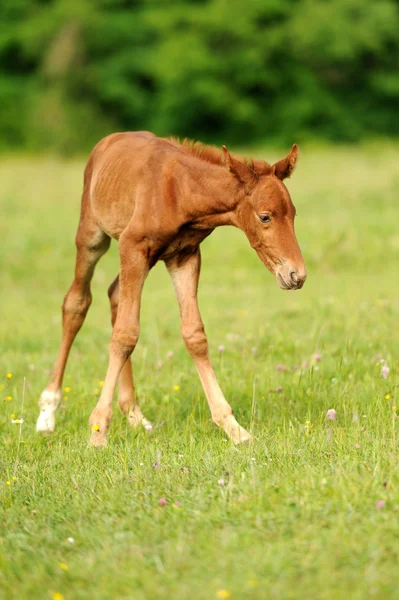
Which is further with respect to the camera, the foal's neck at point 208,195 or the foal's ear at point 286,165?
the foal's neck at point 208,195

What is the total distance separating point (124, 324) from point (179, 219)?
718mm

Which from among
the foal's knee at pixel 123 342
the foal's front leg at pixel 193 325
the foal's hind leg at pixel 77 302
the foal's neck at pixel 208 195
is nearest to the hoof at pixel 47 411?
the foal's hind leg at pixel 77 302

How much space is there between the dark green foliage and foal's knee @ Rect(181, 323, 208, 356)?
3158cm

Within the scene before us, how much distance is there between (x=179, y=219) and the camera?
530 cm

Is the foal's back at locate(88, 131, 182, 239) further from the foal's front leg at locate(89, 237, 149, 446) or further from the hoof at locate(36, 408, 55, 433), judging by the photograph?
the hoof at locate(36, 408, 55, 433)

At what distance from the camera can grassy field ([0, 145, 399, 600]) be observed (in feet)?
11.2

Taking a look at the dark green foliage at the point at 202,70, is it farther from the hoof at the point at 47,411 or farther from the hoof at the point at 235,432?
the hoof at the point at 235,432

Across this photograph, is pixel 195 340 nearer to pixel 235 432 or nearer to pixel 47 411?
pixel 235 432

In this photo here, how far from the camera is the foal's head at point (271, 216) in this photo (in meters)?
4.88

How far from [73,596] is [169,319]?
6.76 meters

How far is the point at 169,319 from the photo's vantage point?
10.1 m

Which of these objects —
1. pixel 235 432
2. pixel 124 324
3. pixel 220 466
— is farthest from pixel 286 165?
pixel 220 466

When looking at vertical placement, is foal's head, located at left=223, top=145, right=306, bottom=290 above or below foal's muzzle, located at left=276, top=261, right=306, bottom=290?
above

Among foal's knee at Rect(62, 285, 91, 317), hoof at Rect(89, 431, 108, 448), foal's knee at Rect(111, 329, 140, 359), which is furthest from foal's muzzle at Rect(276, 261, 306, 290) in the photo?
foal's knee at Rect(62, 285, 91, 317)
